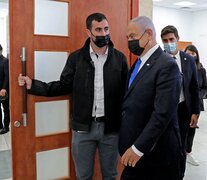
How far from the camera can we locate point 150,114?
156 cm

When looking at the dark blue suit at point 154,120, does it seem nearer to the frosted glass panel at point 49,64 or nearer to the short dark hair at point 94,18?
the short dark hair at point 94,18

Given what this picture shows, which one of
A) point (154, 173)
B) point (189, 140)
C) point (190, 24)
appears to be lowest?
point (189, 140)

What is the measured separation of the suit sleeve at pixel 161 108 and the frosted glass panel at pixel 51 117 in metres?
0.83

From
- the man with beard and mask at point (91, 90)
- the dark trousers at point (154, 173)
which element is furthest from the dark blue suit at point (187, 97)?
the dark trousers at point (154, 173)

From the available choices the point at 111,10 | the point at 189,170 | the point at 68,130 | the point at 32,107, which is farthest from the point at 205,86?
the point at 32,107

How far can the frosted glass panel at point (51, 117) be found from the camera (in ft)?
6.68

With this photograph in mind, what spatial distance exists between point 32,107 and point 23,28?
1.96 ft

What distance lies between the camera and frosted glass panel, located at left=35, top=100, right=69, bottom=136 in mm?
2037

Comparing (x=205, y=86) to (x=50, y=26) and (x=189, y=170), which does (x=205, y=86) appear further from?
(x=50, y=26)

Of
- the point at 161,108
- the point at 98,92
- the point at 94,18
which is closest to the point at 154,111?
the point at 161,108

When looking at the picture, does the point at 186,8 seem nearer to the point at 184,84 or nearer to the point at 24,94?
the point at 184,84

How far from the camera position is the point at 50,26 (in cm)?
201

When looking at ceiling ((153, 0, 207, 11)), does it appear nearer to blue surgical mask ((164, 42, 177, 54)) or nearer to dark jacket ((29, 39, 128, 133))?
blue surgical mask ((164, 42, 177, 54))

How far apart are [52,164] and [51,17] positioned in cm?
120
